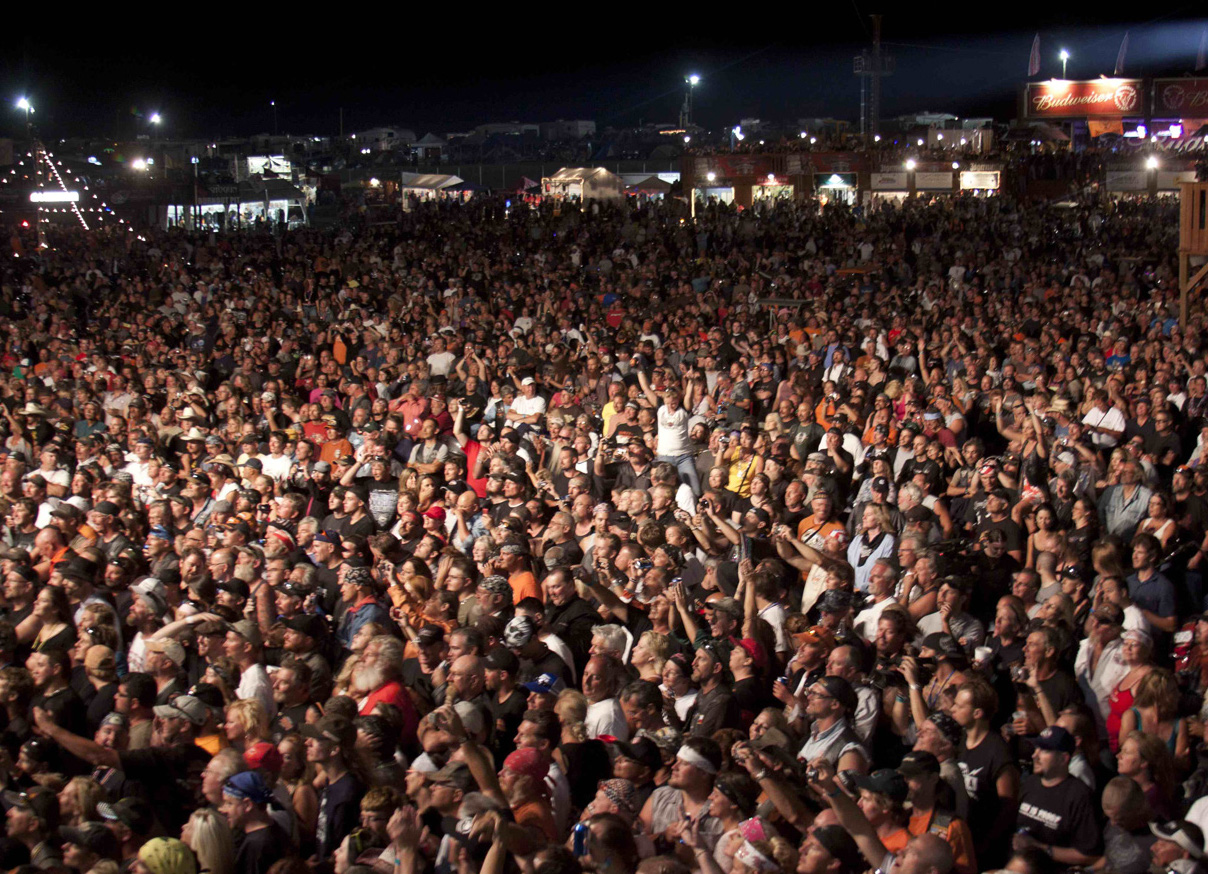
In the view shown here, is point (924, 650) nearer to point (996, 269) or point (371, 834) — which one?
point (371, 834)

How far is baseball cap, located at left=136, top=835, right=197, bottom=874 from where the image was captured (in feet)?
10.5

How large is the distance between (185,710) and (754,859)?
2.11m

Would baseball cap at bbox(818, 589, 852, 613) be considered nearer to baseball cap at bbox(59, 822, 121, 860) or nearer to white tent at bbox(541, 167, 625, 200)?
baseball cap at bbox(59, 822, 121, 860)

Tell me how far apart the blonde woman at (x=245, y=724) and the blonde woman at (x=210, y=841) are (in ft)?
2.00

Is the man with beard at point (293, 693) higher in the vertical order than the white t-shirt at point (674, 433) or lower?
lower

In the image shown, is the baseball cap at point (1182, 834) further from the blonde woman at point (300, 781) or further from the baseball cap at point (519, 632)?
the blonde woman at point (300, 781)

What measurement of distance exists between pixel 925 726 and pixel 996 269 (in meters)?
12.5

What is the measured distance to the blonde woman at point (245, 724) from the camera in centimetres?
401

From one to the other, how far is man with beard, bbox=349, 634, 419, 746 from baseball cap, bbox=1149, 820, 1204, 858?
2414 mm

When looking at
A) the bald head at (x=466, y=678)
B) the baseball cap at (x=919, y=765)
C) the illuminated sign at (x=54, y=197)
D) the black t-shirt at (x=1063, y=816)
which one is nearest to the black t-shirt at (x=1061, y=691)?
the black t-shirt at (x=1063, y=816)

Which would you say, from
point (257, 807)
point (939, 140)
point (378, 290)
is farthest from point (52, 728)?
point (939, 140)

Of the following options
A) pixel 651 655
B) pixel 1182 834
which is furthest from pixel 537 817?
pixel 1182 834

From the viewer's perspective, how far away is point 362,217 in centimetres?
2914

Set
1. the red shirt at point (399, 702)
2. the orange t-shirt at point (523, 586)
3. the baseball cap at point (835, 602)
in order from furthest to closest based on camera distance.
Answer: the orange t-shirt at point (523, 586) < the baseball cap at point (835, 602) < the red shirt at point (399, 702)
